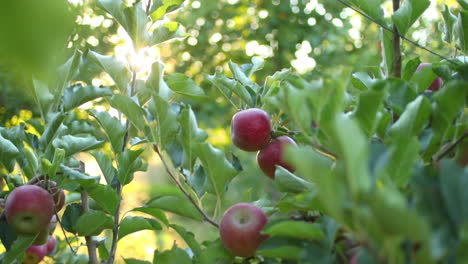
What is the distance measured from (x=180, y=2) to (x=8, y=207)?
0.50m

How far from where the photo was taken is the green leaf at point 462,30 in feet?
2.71

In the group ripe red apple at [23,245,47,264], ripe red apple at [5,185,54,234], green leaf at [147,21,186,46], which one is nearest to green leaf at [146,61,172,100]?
green leaf at [147,21,186,46]

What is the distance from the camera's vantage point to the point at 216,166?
79 cm

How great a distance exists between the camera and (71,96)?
1.07 metres

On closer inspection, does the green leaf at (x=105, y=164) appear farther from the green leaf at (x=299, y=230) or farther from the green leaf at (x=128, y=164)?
the green leaf at (x=299, y=230)

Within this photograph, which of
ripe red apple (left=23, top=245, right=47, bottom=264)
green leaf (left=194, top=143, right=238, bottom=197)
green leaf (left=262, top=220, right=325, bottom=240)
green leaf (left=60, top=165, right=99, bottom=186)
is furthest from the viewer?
ripe red apple (left=23, top=245, right=47, bottom=264)

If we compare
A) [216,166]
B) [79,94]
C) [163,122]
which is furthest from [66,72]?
[216,166]

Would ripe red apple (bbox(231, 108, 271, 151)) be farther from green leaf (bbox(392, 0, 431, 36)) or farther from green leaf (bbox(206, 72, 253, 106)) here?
green leaf (bbox(392, 0, 431, 36))

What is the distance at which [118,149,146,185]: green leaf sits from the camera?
2.97 feet

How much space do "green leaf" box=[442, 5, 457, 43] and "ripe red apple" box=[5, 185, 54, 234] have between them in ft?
2.61

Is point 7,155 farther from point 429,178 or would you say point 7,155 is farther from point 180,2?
point 429,178

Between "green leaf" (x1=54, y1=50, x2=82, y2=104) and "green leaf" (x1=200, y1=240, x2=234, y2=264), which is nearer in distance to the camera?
"green leaf" (x1=200, y1=240, x2=234, y2=264)

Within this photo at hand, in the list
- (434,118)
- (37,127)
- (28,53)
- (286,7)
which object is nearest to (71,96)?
(37,127)

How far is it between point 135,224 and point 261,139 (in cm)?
30
